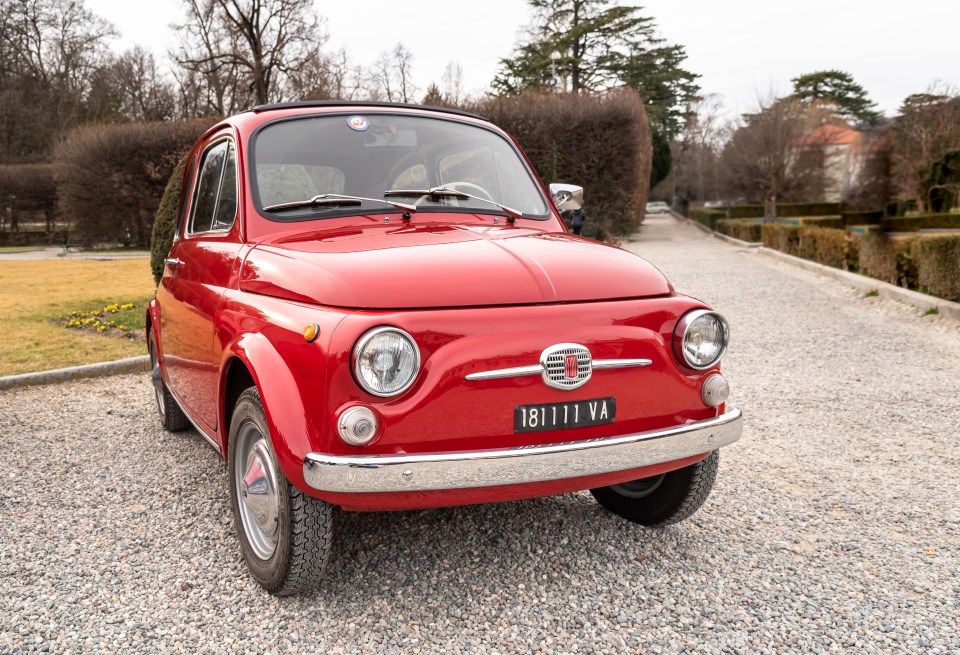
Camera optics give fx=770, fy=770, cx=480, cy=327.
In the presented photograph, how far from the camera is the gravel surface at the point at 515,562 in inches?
106

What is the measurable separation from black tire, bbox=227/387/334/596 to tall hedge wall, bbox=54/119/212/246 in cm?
2343

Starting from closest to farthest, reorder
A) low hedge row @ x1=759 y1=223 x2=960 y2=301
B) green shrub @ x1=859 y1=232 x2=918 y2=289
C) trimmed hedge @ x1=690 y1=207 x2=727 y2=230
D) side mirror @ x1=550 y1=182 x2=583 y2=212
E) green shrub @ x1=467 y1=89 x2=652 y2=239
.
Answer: side mirror @ x1=550 y1=182 x2=583 y2=212, low hedge row @ x1=759 y1=223 x2=960 y2=301, green shrub @ x1=859 y1=232 x2=918 y2=289, green shrub @ x1=467 y1=89 x2=652 y2=239, trimmed hedge @ x1=690 y1=207 x2=727 y2=230

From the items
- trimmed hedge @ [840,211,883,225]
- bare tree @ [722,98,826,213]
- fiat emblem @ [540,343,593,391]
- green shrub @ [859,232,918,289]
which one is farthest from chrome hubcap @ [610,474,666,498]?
bare tree @ [722,98,826,213]

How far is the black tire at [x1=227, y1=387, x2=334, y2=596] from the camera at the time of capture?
2660 millimetres

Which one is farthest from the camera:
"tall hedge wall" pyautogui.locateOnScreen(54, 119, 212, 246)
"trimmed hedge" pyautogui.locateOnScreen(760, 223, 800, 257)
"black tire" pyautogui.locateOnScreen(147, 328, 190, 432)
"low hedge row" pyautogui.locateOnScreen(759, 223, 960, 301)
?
"tall hedge wall" pyautogui.locateOnScreen(54, 119, 212, 246)

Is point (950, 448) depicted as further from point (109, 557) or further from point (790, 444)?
point (109, 557)

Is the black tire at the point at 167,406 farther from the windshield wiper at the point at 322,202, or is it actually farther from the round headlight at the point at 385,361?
the round headlight at the point at 385,361

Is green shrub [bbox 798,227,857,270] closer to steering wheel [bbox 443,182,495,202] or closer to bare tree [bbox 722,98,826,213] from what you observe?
steering wheel [bbox 443,182,495,202]

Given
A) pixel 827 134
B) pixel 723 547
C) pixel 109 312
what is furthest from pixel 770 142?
pixel 723 547

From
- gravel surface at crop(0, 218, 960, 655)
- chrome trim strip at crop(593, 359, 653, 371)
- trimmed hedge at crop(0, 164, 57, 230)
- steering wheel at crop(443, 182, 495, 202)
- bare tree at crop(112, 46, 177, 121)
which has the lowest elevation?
gravel surface at crop(0, 218, 960, 655)

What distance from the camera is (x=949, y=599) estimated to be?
2953 millimetres

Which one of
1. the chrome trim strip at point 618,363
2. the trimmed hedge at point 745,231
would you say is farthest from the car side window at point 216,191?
the trimmed hedge at point 745,231

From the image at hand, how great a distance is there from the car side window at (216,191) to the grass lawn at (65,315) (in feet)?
12.1

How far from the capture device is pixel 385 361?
95.7 inches
